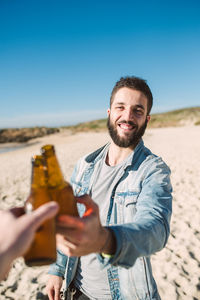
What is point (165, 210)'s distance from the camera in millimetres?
1296

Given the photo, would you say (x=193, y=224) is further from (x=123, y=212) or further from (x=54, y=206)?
(x=54, y=206)

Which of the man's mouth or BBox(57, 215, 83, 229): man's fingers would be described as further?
the man's mouth

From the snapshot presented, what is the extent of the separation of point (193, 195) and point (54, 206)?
6.95 metres

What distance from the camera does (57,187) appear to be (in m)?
0.90

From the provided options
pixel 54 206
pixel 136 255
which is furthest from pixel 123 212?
pixel 54 206

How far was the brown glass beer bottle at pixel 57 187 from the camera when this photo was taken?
0.90 m

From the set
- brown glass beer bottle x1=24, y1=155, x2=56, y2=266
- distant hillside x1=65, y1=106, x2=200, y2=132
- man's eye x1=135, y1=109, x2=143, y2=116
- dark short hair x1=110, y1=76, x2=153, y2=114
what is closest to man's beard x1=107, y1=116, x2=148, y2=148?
man's eye x1=135, y1=109, x2=143, y2=116

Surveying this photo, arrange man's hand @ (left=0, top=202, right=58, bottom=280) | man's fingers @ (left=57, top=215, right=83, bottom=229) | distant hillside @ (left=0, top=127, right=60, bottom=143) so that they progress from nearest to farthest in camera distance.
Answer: man's hand @ (left=0, top=202, right=58, bottom=280), man's fingers @ (left=57, top=215, right=83, bottom=229), distant hillside @ (left=0, top=127, right=60, bottom=143)

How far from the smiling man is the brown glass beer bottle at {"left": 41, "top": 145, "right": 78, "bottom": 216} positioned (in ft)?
0.25

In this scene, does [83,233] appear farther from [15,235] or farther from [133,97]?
[133,97]

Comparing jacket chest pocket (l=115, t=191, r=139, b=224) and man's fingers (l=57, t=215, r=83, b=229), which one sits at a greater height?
man's fingers (l=57, t=215, r=83, b=229)

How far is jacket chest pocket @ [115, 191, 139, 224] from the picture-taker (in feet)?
5.45

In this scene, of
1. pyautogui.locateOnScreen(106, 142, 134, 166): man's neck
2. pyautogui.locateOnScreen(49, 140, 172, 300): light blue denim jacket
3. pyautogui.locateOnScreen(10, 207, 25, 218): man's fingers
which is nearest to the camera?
pyautogui.locateOnScreen(10, 207, 25, 218): man's fingers

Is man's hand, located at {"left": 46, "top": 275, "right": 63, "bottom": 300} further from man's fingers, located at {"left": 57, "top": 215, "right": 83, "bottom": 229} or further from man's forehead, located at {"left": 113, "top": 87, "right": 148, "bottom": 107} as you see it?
man's forehead, located at {"left": 113, "top": 87, "right": 148, "bottom": 107}
